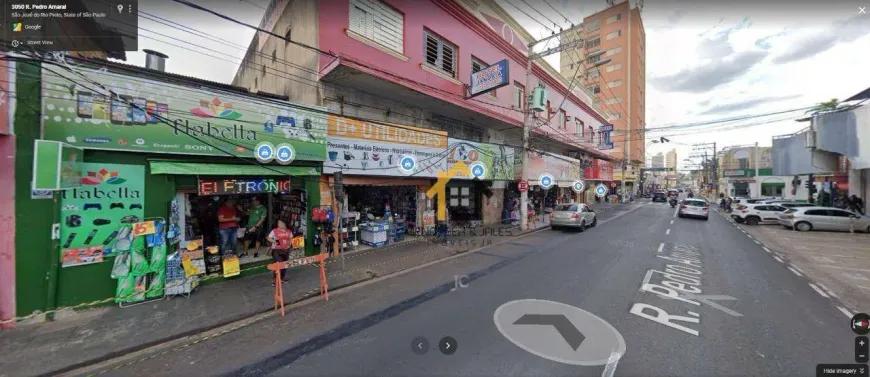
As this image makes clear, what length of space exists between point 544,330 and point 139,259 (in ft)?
26.7

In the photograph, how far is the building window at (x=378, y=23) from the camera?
970cm

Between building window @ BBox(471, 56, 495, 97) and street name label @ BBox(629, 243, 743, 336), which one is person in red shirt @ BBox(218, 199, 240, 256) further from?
building window @ BBox(471, 56, 495, 97)

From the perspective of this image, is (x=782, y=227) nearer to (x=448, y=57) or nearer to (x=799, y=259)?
(x=799, y=259)

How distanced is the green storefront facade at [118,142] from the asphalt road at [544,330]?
9.71ft

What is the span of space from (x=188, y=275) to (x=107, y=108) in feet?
12.5

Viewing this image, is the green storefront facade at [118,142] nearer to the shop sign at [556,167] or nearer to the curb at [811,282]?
the shop sign at [556,167]

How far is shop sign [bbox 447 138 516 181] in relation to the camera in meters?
13.2

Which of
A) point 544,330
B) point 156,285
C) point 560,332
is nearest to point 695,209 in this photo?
point 560,332

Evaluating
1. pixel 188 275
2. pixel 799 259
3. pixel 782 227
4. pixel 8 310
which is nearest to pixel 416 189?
pixel 188 275

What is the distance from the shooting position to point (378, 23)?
33.9ft

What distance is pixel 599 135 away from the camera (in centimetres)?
3116

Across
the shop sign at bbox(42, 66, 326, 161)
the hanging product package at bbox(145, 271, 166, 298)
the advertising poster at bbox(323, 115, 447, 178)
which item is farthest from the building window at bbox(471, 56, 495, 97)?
the hanging product package at bbox(145, 271, 166, 298)

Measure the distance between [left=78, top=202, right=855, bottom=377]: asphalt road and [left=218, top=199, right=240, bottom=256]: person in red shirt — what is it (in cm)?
406

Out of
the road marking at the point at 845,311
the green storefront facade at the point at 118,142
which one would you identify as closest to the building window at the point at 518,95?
the green storefront facade at the point at 118,142
